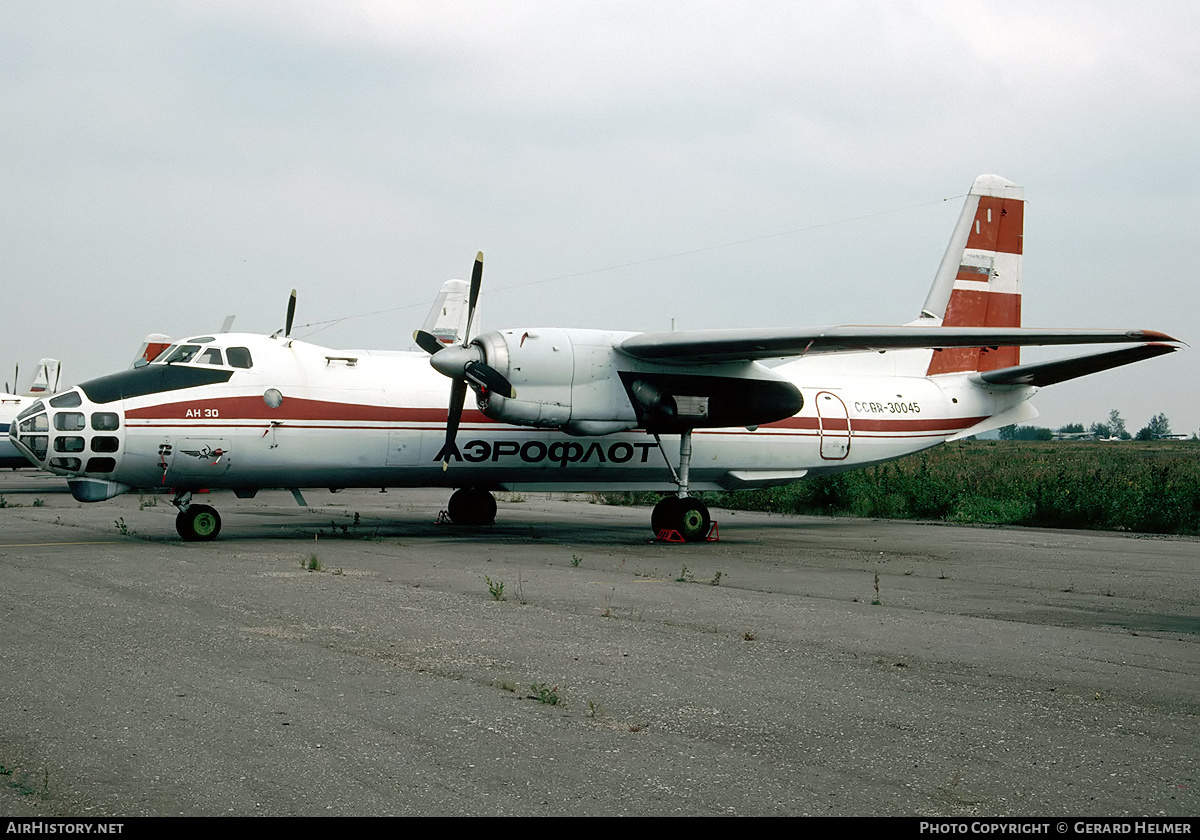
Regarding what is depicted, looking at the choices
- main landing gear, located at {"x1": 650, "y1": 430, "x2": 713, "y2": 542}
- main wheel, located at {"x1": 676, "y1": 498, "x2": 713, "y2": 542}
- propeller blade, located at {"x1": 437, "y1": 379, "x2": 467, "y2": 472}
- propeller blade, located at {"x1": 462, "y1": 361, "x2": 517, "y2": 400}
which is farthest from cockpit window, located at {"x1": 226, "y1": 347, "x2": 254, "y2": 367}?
main wheel, located at {"x1": 676, "y1": 498, "x2": 713, "y2": 542}

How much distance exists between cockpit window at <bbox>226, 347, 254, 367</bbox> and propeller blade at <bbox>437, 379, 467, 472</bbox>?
3305mm

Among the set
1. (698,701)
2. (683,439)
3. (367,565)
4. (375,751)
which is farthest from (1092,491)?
(375,751)

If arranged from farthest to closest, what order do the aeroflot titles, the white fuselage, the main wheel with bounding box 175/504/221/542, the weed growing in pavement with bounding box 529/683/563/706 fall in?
the aeroflot titles < the main wheel with bounding box 175/504/221/542 < the white fuselage < the weed growing in pavement with bounding box 529/683/563/706

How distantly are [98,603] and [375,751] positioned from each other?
5778mm

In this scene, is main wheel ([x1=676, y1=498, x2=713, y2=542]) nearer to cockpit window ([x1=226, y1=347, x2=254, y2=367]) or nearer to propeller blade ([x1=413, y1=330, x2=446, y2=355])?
propeller blade ([x1=413, y1=330, x2=446, y2=355])

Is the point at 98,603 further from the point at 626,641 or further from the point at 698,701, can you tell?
the point at 698,701

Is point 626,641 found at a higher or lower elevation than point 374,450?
lower

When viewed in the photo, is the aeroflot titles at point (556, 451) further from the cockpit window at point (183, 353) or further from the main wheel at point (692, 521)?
the cockpit window at point (183, 353)

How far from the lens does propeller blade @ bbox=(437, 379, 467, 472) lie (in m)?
17.5

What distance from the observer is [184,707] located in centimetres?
617

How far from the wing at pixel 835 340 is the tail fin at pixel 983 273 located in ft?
22.5

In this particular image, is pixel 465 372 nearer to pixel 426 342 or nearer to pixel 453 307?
pixel 426 342

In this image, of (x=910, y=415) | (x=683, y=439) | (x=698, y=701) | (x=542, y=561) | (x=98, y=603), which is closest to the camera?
(x=698, y=701)

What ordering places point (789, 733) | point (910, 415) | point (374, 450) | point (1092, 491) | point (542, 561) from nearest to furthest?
point (789, 733) → point (542, 561) → point (374, 450) → point (910, 415) → point (1092, 491)
